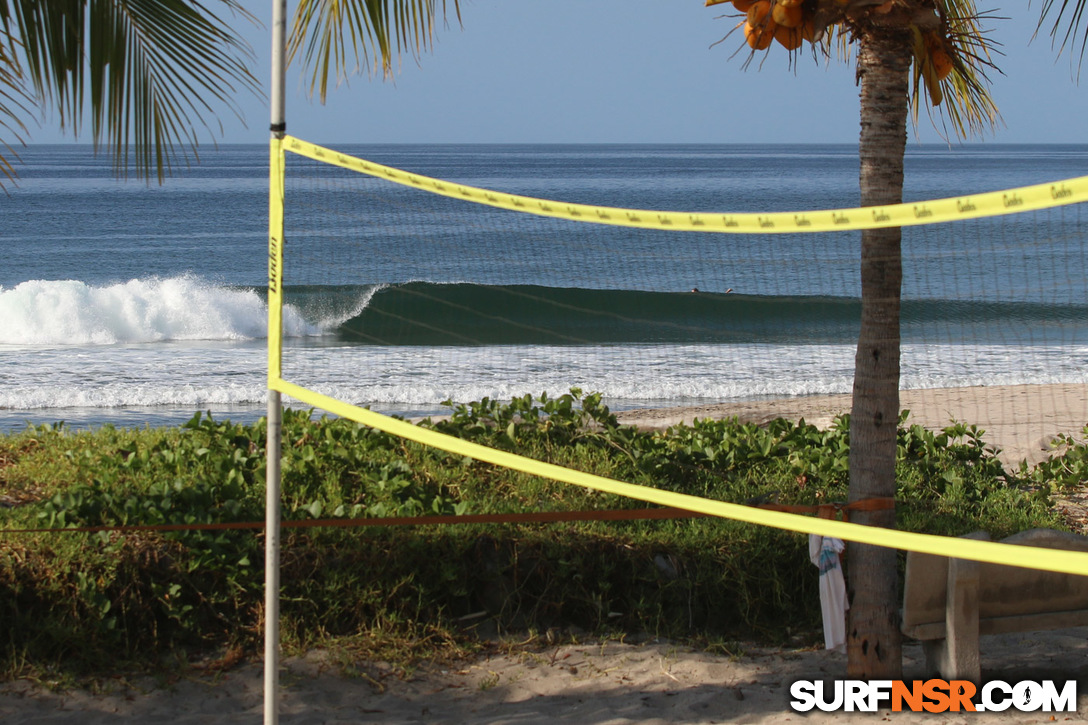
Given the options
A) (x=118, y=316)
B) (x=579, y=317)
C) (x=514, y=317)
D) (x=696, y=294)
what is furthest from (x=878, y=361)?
(x=118, y=316)

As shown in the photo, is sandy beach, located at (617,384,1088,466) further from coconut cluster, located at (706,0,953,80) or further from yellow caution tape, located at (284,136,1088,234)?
yellow caution tape, located at (284,136,1088,234)

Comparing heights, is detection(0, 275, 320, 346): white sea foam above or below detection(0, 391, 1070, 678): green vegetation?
above

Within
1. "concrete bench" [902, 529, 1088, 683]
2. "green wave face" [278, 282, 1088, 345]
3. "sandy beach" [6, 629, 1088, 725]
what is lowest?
"sandy beach" [6, 629, 1088, 725]

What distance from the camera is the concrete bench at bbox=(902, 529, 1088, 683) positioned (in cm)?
340

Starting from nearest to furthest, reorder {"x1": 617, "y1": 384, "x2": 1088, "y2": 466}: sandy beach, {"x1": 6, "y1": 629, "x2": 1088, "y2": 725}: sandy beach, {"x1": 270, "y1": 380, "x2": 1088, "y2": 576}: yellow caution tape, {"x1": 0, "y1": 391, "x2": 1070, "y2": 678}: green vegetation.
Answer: {"x1": 270, "y1": 380, "x2": 1088, "y2": 576}: yellow caution tape < {"x1": 6, "y1": 629, "x2": 1088, "y2": 725}: sandy beach < {"x1": 0, "y1": 391, "x2": 1070, "y2": 678}: green vegetation < {"x1": 617, "y1": 384, "x2": 1088, "y2": 466}: sandy beach

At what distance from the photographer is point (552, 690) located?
3.62 meters

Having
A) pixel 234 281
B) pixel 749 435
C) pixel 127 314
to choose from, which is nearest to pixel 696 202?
pixel 234 281

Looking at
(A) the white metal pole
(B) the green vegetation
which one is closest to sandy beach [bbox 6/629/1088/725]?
(B) the green vegetation

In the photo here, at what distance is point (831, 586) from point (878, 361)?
809 millimetres

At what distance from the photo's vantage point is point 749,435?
5.57 metres

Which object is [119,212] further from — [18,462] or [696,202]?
[18,462]

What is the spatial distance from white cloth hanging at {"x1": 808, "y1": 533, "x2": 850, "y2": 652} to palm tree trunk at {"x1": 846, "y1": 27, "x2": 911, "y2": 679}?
0.15ft

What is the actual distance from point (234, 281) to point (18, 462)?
786 inches

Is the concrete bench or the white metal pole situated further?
the concrete bench
